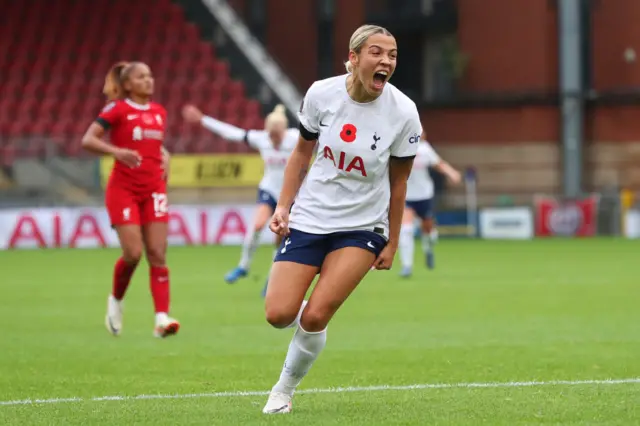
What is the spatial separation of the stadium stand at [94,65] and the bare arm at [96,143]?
20732 mm

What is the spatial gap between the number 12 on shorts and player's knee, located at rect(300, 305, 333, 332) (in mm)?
4549

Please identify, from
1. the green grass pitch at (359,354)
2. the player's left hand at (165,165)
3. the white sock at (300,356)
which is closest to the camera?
the white sock at (300,356)

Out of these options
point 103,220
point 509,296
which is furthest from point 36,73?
point 509,296

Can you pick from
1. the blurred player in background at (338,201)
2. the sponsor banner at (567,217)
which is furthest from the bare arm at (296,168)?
the sponsor banner at (567,217)

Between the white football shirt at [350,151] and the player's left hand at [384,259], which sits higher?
the white football shirt at [350,151]

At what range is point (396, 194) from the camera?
769cm

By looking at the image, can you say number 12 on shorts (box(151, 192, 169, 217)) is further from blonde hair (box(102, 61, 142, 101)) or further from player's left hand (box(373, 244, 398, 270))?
player's left hand (box(373, 244, 398, 270))

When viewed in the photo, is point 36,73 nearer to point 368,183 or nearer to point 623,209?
point 623,209

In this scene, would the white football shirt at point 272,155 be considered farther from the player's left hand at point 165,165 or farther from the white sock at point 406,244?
the player's left hand at point 165,165

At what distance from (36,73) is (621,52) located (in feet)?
49.4

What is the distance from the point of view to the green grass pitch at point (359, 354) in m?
7.58

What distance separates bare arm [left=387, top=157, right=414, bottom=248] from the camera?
25.1 ft

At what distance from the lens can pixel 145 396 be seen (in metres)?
8.28

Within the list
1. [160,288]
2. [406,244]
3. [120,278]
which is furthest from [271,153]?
[160,288]
